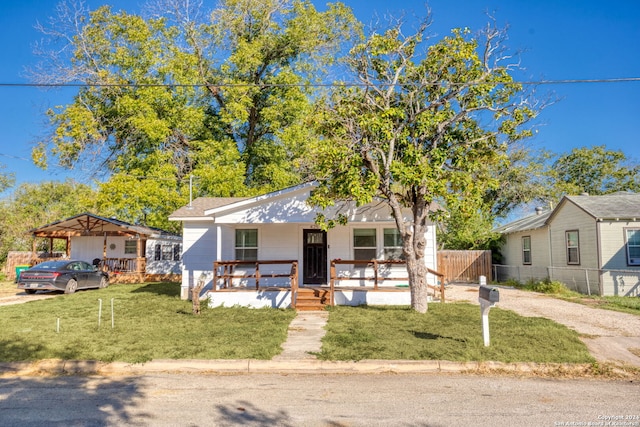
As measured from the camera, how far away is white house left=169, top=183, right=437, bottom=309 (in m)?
12.6

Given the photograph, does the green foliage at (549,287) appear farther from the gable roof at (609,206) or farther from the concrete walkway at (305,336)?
the concrete walkway at (305,336)

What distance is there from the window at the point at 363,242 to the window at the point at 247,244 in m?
3.47

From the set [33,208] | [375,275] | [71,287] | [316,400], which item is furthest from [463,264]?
[33,208]

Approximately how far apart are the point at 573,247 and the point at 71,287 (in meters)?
21.0

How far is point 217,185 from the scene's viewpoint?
21922mm

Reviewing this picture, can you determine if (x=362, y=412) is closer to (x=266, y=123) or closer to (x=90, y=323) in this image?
(x=90, y=323)

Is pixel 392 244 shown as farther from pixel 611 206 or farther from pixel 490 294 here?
pixel 611 206

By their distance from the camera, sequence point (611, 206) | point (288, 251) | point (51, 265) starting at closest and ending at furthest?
point (288, 251) < point (611, 206) < point (51, 265)

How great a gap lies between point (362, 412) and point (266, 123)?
73.7ft

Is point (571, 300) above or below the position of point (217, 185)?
below

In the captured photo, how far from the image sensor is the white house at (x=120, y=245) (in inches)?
873

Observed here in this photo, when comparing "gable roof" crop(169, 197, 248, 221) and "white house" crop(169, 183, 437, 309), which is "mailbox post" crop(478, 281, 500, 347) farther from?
"gable roof" crop(169, 197, 248, 221)

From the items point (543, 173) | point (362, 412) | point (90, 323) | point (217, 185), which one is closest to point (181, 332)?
point (90, 323)

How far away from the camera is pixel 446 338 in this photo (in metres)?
7.80
